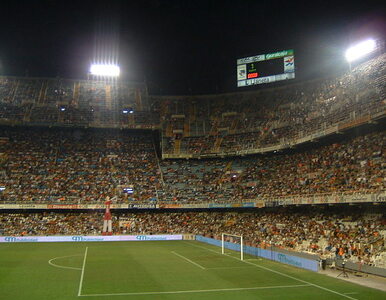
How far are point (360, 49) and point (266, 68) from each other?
1309 cm

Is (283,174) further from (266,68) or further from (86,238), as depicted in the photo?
(86,238)

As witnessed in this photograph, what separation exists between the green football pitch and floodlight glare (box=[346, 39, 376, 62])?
28.3m

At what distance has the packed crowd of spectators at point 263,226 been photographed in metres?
33.2

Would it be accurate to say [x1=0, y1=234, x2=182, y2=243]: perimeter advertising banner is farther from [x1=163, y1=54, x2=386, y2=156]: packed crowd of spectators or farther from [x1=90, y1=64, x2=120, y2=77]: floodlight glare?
[x1=90, y1=64, x2=120, y2=77]: floodlight glare

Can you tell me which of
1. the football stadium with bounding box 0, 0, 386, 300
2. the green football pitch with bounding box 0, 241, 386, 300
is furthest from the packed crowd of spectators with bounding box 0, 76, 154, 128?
the green football pitch with bounding box 0, 241, 386, 300

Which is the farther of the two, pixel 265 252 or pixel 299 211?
pixel 299 211

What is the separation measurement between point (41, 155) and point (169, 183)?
69.7 ft

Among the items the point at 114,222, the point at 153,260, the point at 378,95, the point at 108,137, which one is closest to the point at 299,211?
the point at 378,95

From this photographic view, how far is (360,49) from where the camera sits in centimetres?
4781

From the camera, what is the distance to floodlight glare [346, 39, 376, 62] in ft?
155

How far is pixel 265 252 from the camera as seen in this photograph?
118 ft

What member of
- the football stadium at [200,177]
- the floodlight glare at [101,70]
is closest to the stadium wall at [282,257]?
the football stadium at [200,177]

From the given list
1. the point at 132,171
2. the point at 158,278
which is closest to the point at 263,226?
the point at 132,171

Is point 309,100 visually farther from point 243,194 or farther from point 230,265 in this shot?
point 230,265
